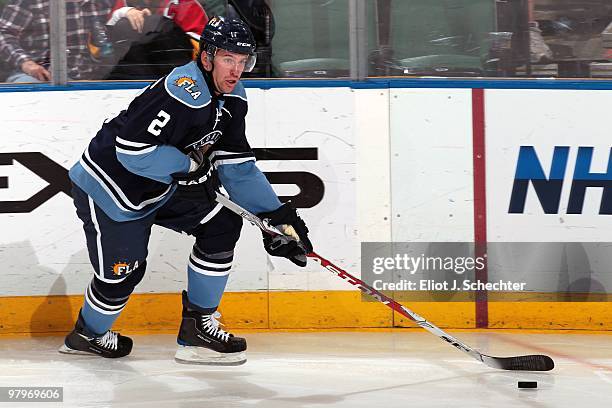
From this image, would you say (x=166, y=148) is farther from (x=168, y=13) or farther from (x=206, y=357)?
(x=168, y=13)

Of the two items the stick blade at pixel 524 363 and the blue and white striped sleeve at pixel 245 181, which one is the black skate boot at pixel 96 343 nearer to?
the blue and white striped sleeve at pixel 245 181

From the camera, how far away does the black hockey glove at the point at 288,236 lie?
3.41 m

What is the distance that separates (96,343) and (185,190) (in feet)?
2.16

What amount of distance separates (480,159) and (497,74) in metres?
0.35

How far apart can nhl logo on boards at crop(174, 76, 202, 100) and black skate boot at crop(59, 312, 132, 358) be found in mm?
985

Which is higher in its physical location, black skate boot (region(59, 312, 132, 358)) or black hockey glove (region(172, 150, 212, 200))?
black hockey glove (region(172, 150, 212, 200))

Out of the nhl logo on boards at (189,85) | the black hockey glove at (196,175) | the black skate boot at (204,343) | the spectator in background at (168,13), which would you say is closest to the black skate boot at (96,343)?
the black skate boot at (204,343)

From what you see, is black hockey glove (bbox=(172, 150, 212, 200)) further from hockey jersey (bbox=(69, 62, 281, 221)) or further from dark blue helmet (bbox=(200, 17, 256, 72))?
dark blue helmet (bbox=(200, 17, 256, 72))

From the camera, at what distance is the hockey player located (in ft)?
10.5

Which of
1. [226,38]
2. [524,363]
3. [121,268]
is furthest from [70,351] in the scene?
[524,363]

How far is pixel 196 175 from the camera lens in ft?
10.5

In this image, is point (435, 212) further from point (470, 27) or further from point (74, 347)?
point (74, 347)

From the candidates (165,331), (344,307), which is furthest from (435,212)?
(165,331)

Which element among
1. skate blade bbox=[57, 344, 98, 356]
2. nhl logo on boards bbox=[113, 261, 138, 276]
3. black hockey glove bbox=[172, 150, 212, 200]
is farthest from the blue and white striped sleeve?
→ skate blade bbox=[57, 344, 98, 356]
